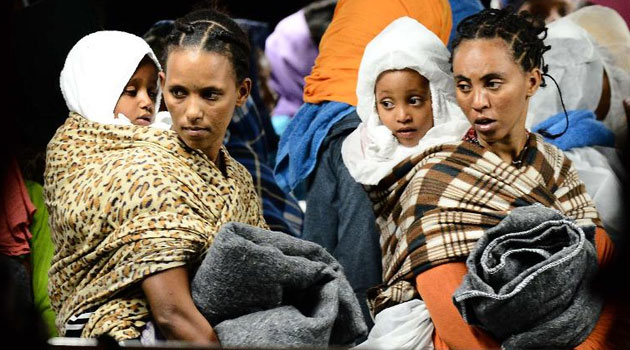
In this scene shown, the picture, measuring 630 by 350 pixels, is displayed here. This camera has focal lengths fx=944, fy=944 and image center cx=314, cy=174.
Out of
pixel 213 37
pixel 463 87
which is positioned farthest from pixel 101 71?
pixel 463 87

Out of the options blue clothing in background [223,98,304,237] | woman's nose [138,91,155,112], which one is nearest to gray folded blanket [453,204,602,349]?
blue clothing in background [223,98,304,237]

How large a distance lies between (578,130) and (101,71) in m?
0.91

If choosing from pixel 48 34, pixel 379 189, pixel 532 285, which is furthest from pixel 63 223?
pixel 532 285

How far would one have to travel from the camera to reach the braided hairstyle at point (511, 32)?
1654 millimetres

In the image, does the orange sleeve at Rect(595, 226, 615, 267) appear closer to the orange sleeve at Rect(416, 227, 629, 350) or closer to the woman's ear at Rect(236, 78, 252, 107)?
the orange sleeve at Rect(416, 227, 629, 350)

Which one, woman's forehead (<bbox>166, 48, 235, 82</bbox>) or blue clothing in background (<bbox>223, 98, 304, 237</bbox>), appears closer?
woman's forehead (<bbox>166, 48, 235, 82</bbox>)

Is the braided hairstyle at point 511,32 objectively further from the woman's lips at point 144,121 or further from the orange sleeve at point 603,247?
the woman's lips at point 144,121

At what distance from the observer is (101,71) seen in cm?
162

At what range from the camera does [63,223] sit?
155 cm

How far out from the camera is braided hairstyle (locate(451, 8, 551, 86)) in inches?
65.1

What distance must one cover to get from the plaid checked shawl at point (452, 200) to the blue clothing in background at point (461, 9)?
0.27m

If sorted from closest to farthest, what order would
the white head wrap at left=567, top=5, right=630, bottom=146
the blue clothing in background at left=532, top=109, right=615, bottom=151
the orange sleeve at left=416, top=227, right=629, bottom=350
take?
the orange sleeve at left=416, top=227, right=629, bottom=350 < the blue clothing in background at left=532, top=109, right=615, bottom=151 < the white head wrap at left=567, top=5, right=630, bottom=146

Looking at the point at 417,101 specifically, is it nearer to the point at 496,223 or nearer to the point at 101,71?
the point at 496,223

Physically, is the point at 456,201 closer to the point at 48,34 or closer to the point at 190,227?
the point at 190,227
